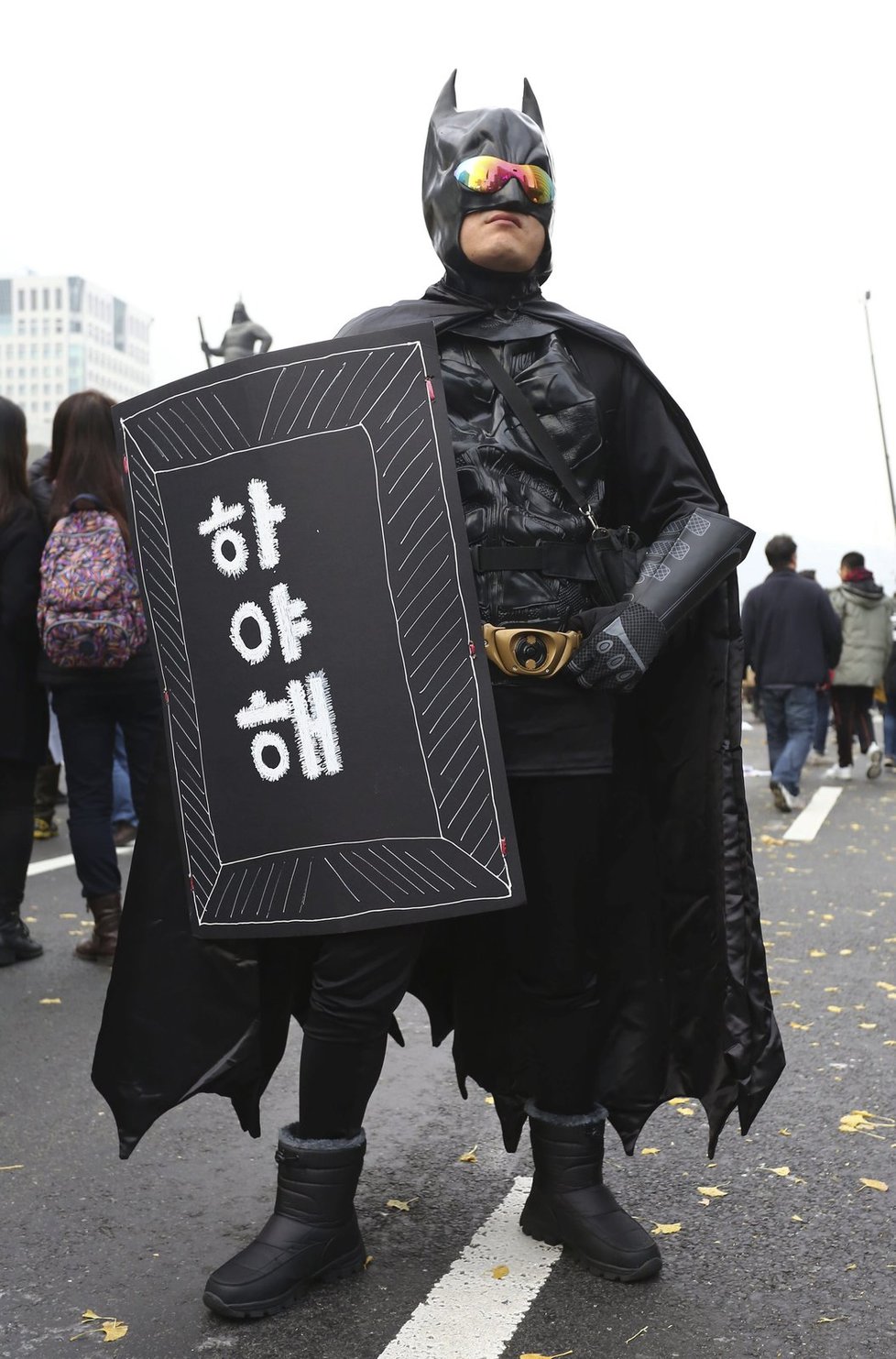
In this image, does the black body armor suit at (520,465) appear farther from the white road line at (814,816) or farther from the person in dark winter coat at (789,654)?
the person in dark winter coat at (789,654)

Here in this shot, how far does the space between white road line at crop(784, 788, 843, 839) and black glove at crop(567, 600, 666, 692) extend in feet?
22.3

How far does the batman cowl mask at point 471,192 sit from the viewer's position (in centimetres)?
271

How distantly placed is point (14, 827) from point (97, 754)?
1.41 ft

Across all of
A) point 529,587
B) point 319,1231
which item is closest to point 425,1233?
point 319,1231

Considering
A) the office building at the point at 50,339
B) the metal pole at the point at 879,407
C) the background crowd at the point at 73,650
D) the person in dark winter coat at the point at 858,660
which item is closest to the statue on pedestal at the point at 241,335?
the person in dark winter coat at the point at 858,660

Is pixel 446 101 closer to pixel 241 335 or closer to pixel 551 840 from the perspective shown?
pixel 551 840

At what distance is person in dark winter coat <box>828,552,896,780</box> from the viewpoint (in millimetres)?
12992

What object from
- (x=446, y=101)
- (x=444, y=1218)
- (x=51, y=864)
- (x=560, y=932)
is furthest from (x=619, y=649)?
(x=51, y=864)

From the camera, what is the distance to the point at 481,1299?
8.54ft

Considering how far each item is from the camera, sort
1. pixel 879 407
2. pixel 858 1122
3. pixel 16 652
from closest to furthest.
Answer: pixel 858 1122, pixel 16 652, pixel 879 407

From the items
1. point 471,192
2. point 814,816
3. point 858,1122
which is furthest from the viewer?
point 814,816

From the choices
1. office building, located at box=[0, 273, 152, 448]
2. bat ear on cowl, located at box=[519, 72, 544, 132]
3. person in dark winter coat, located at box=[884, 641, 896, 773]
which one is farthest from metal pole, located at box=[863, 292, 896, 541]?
office building, located at box=[0, 273, 152, 448]

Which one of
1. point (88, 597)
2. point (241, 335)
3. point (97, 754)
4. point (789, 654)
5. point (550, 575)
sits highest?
point (241, 335)

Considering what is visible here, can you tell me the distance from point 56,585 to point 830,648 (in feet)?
25.2
